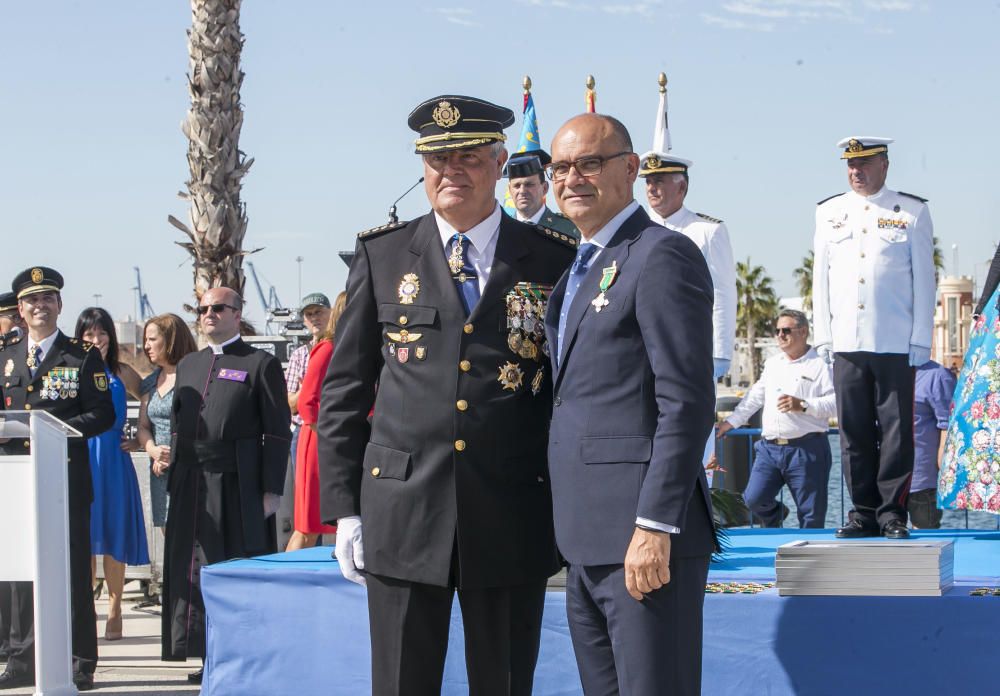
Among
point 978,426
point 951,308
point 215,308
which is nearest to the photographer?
point 978,426

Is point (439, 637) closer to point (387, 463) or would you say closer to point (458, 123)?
point (387, 463)

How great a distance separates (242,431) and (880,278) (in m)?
3.40

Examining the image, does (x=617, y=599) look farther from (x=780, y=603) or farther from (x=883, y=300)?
(x=883, y=300)

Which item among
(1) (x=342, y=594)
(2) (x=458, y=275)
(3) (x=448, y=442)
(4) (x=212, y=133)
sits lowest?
(1) (x=342, y=594)

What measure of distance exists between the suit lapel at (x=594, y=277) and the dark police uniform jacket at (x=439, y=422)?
21cm

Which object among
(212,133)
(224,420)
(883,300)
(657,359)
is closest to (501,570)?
(657,359)

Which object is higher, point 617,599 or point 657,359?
point 657,359

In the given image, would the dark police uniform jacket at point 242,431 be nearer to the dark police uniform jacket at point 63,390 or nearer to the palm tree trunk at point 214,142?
the dark police uniform jacket at point 63,390

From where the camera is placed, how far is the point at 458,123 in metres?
3.68

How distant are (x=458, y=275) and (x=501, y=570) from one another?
831 mm

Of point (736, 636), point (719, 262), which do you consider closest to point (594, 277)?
point (736, 636)

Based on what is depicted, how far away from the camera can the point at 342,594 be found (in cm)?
535

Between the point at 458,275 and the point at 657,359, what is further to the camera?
the point at 458,275

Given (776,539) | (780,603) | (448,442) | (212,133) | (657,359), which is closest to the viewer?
(657,359)
